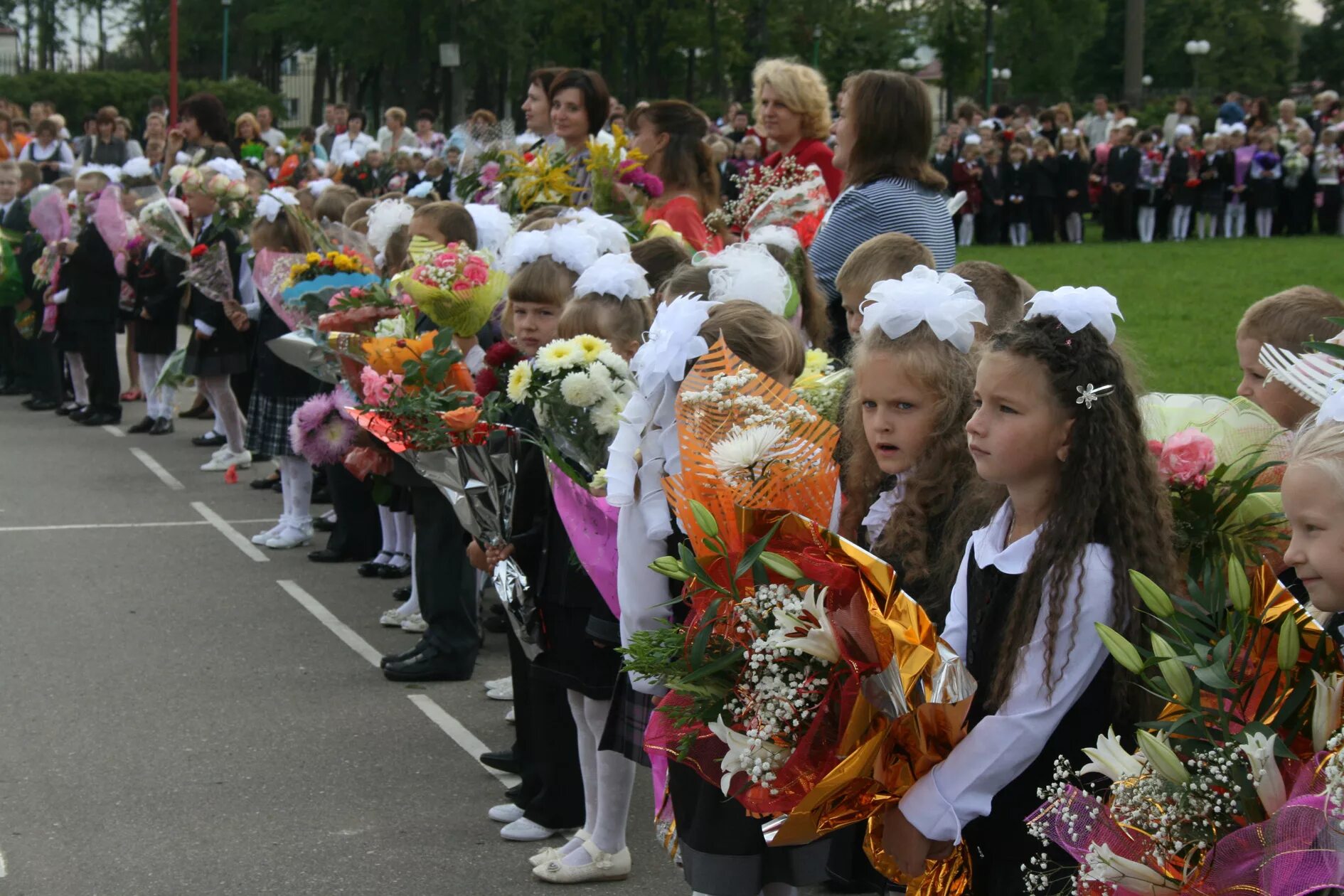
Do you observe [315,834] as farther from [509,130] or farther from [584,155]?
[509,130]

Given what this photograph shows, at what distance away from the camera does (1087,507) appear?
9.42 feet

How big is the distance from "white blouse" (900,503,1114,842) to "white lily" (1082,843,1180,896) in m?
0.41

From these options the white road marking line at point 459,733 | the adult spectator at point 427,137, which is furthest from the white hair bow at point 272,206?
the adult spectator at point 427,137

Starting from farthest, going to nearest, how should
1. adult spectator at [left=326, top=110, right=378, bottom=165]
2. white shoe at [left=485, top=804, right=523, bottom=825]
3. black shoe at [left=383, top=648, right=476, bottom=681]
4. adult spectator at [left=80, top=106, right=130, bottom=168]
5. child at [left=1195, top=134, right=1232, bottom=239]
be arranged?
child at [left=1195, top=134, right=1232, bottom=239] < adult spectator at [left=80, top=106, right=130, bottom=168] < adult spectator at [left=326, top=110, right=378, bottom=165] < black shoe at [left=383, top=648, right=476, bottom=681] < white shoe at [left=485, top=804, right=523, bottom=825]

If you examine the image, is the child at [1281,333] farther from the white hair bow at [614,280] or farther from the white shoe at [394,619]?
the white shoe at [394,619]

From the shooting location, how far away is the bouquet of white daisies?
13.6 ft

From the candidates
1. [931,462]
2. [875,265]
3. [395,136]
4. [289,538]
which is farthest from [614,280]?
[395,136]

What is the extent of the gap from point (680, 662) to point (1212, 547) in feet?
3.86

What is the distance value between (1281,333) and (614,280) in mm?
1920

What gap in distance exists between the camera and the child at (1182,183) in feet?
84.7

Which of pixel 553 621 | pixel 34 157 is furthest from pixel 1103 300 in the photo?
pixel 34 157

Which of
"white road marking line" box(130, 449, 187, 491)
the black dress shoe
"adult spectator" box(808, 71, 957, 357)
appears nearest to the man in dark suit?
"white road marking line" box(130, 449, 187, 491)

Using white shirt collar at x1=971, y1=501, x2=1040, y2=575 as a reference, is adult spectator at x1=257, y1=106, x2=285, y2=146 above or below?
above

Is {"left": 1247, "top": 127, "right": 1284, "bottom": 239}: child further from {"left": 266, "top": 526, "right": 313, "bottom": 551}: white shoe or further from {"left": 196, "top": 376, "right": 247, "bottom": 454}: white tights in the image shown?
{"left": 266, "top": 526, "right": 313, "bottom": 551}: white shoe
